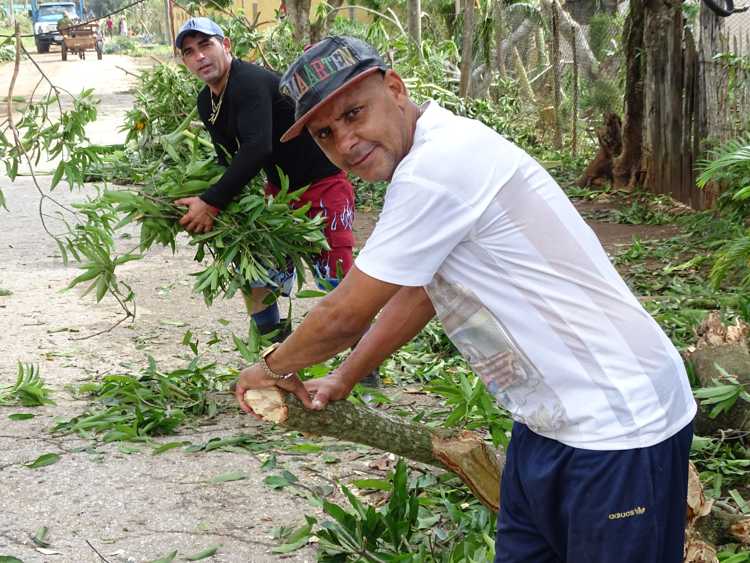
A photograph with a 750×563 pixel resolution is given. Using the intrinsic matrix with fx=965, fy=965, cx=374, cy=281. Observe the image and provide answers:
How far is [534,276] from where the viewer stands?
211 cm

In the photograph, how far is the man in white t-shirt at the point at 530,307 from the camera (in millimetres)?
2102

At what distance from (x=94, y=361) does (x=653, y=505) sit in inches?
183

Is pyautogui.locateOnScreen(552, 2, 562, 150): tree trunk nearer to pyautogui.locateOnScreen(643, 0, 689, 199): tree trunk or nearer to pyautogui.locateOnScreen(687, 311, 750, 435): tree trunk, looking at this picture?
pyautogui.locateOnScreen(643, 0, 689, 199): tree trunk

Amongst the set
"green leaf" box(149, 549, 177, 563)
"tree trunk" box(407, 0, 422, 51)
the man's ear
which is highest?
"tree trunk" box(407, 0, 422, 51)

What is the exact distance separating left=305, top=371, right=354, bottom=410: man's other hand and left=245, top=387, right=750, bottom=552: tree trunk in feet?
1.00

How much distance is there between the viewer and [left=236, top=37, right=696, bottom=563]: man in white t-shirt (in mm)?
2102

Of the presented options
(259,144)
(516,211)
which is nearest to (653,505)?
(516,211)

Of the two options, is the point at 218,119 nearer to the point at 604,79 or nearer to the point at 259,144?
the point at 259,144

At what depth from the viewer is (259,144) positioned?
15.9ft

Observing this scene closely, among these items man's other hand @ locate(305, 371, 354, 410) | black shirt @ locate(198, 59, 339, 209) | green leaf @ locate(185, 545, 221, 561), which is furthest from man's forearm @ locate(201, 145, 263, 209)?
man's other hand @ locate(305, 371, 354, 410)

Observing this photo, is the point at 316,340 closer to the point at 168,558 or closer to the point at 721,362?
the point at 168,558

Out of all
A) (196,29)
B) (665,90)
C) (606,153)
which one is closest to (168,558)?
(196,29)

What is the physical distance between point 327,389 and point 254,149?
2299mm

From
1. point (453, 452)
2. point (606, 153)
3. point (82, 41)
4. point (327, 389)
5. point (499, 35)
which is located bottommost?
point (453, 452)
